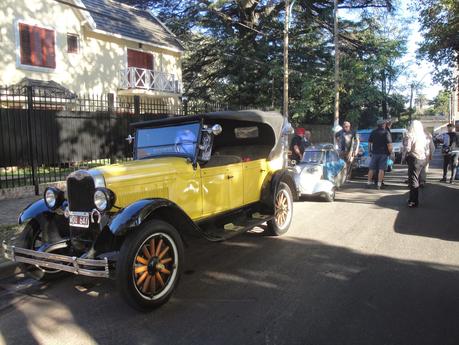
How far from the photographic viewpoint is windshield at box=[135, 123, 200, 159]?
5.55 metres

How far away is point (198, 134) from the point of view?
551 cm

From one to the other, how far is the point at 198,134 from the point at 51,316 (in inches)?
104

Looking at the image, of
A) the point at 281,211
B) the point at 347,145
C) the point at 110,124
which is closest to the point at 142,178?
the point at 281,211

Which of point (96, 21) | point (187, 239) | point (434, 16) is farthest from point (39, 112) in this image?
point (434, 16)

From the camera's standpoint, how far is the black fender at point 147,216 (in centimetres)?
404

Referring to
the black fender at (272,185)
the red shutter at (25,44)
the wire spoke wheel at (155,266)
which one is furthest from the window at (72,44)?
the wire spoke wheel at (155,266)

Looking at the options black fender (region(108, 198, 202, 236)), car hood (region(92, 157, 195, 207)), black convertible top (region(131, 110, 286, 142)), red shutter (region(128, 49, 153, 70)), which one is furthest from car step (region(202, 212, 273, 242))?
red shutter (region(128, 49, 153, 70))

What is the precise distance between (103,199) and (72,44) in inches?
750

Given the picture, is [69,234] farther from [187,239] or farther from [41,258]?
[187,239]

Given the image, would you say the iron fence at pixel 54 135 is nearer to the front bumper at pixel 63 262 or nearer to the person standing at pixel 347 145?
the person standing at pixel 347 145

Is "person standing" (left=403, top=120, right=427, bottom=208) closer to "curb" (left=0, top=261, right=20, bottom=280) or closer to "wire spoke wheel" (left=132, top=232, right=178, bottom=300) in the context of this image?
"wire spoke wheel" (left=132, top=232, right=178, bottom=300)

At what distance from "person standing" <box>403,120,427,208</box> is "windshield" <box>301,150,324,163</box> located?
232 cm

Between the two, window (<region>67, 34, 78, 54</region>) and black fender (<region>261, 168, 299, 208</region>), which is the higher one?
window (<region>67, 34, 78, 54</region>)

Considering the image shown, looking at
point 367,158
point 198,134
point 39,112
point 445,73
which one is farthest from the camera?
point 445,73
